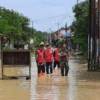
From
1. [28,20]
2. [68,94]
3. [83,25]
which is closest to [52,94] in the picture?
[68,94]

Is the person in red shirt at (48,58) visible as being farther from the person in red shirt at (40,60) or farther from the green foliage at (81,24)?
the green foliage at (81,24)

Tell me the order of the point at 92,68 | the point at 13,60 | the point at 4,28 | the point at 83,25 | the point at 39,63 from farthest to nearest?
the point at 4,28
the point at 83,25
the point at 92,68
the point at 39,63
the point at 13,60

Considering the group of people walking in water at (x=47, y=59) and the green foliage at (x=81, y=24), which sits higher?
the green foliage at (x=81, y=24)

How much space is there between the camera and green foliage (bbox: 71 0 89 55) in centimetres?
4644

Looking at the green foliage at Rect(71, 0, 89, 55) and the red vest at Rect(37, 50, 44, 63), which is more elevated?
the green foliage at Rect(71, 0, 89, 55)

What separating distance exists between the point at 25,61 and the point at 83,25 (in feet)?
91.9

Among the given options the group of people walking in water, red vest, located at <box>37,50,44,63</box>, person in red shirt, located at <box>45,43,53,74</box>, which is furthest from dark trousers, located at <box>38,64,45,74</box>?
person in red shirt, located at <box>45,43,53,74</box>

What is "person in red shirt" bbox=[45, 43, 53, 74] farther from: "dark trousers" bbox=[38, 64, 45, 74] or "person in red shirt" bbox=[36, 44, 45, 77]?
"dark trousers" bbox=[38, 64, 45, 74]

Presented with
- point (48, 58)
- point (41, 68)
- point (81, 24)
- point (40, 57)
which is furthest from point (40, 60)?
point (81, 24)

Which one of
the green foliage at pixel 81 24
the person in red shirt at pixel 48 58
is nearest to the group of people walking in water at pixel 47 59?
the person in red shirt at pixel 48 58

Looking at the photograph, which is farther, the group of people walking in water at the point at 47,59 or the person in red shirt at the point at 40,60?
→ the group of people walking in water at the point at 47,59

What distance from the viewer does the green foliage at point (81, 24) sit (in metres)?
46.4

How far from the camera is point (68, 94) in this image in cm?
1305

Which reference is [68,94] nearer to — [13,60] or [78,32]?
[13,60]
